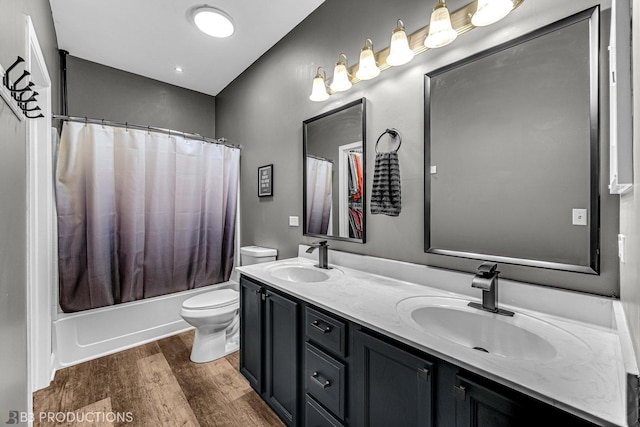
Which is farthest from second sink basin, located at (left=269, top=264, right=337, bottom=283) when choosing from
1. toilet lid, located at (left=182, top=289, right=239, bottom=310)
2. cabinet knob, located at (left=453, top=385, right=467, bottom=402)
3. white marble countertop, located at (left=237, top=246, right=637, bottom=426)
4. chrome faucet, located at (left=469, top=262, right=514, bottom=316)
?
cabinet knob, located at (left=453, top=385, right=467, bottom=402)

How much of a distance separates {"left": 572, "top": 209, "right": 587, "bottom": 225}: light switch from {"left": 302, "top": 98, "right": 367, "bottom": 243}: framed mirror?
3.26 ft

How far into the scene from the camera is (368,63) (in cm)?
156

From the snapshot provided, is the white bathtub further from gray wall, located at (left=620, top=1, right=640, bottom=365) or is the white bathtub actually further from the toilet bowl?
gray wall, located at (left=620, top=1, right=640, bottom=365)

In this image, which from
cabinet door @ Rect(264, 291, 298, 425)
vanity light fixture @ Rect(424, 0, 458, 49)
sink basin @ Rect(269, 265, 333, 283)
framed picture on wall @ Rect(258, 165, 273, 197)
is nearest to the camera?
vanity light fixture @ Rect(424, 0, 458, 49)

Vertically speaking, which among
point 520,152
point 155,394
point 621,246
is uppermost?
point 520,152

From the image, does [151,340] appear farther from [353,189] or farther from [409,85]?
[409,85]

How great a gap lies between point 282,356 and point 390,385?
2.32 ft

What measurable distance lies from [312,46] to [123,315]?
2754 mm

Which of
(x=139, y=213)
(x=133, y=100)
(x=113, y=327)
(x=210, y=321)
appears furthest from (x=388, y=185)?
(x=133, y=100)

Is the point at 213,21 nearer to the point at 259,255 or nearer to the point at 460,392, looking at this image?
the point at 259,255

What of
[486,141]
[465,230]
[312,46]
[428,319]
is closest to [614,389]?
[428,319]

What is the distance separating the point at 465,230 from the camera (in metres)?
1.30

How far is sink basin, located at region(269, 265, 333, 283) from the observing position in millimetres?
1810

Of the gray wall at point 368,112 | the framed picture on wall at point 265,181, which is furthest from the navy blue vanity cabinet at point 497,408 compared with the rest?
the framed picture on wall at point 265,181
